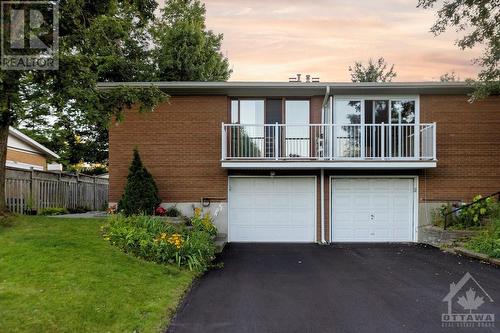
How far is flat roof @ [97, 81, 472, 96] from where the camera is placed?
13.8 metres

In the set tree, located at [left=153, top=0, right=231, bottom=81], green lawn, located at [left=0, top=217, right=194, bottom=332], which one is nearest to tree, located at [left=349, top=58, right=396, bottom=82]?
tree, located at [left=153, top=0, right=231, bottom=81]

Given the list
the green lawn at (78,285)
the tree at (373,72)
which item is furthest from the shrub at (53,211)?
the tree at (373,72)

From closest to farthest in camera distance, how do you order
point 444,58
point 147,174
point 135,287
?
point 135,287 → point 147,174 → point 444,58

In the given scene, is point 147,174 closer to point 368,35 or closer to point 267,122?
point 267,122

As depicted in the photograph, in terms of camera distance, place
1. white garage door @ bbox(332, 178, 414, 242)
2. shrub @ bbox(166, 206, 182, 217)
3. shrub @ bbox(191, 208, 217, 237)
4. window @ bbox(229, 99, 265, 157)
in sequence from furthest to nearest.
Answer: white garage door @ bbox(332, 178, 414, 242) → window @ bbox(229, 99, 265, 157) → shrub @ bbox(166, 206, 182, 217) → shrub @ bbox(191, 208, 217, 237)

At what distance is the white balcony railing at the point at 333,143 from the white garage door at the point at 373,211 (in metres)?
1.11

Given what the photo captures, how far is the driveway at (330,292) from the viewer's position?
19.6 feet

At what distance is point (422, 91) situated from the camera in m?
14.4

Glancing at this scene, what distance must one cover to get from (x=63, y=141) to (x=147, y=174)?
1887 centimetres

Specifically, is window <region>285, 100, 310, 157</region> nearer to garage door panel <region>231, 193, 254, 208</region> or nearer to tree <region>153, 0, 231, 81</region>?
garage door panel <region>231, 193, 254, 208</region>

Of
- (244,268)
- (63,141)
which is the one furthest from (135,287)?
(63,141)

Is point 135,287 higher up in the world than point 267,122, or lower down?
lower down

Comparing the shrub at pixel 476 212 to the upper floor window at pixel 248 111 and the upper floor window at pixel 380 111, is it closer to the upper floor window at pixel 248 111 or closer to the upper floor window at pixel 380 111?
the upper floor window at pixel 380 111

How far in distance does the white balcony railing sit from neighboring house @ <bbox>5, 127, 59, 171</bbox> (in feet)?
39.8
